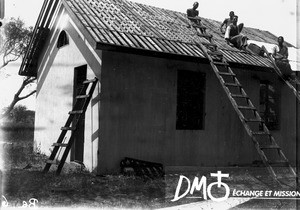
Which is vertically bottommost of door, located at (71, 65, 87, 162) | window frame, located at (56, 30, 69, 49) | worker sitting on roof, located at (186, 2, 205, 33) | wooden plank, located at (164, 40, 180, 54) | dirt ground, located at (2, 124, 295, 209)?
dirt ground, located at (2, 124, 295, 209)

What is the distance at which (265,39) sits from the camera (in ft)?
44.9

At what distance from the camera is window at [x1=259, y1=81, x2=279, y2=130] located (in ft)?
36.2

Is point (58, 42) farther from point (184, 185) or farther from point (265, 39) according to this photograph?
point (265, 39)

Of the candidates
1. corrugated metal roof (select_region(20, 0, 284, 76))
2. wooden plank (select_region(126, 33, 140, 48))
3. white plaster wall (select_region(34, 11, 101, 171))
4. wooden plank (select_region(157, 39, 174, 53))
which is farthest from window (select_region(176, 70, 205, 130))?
white plaster wall (select_region(34, 11, 101, 171))

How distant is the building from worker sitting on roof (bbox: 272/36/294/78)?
1.02 feet

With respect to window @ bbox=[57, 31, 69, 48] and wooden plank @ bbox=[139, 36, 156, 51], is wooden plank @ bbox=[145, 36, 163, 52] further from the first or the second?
window @ bbox=[57, 31, 69, 48]

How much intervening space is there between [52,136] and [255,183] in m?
6.23

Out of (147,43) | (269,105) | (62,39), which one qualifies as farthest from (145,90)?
(269,105)

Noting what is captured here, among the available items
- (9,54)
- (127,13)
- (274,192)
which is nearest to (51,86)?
(127,13)

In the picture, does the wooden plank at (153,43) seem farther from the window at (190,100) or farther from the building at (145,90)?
the window at (190,100)

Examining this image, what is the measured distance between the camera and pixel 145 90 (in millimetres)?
8555

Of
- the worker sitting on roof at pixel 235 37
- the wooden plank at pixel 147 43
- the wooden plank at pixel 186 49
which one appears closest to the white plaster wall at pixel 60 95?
the wooden plank at pixel 147 43

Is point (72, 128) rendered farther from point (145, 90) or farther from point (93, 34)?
point (93, 34)

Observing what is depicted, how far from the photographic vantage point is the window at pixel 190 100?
30.3ft
